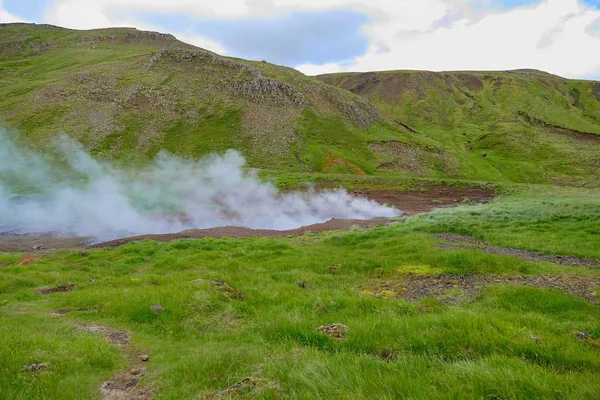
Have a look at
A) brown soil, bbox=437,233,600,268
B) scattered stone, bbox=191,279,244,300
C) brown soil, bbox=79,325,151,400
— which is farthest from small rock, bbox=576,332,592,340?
brown soil, bbox=437,233,600,268

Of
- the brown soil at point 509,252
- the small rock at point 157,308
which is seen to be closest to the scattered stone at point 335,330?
the small rock at point 157,308

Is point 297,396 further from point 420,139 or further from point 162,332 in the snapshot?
point 420,139

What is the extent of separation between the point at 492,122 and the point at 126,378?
156 m

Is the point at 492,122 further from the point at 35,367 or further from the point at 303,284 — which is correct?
the point at 35,367

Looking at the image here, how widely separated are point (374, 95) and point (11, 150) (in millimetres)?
141277

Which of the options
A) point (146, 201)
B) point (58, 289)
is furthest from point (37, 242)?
point (58, 289)

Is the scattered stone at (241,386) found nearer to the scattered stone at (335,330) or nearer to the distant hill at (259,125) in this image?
the scattered stone at (335,330)

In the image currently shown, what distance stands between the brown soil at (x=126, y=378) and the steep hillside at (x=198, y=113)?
66.5 m

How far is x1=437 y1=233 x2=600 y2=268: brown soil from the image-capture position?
1872cm

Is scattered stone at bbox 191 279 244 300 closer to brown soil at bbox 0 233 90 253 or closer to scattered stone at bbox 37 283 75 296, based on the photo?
scattered stone at bbox 37 283 75 296

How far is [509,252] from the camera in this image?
68.9ft

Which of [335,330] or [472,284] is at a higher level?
[335,330]

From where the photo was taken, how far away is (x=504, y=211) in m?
34.9

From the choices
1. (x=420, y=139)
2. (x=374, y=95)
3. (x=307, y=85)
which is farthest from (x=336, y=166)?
(x=374, y=95)
